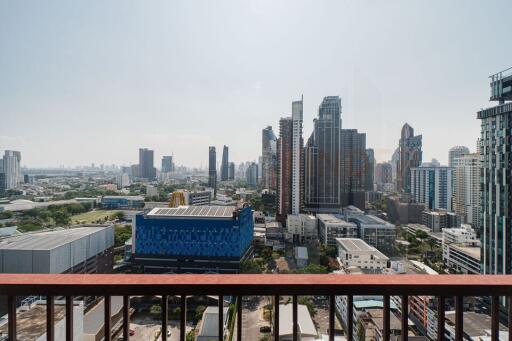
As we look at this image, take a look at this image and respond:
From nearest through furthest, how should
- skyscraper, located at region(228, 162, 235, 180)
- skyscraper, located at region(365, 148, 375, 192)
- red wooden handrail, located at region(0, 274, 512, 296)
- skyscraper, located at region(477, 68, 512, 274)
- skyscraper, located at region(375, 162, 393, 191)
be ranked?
red wooden handrail, located at region(0, 274, 512, 296) → skyscraper, located at region(477, 68, 512, 274) → skyscraper, located at region(365, 148, 375, 192) → skyscraper, located at region(375, 162, 393, 191) → skyscraper, located at region(228, 162, 235, 180)

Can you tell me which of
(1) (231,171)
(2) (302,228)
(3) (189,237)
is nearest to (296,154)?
(2) (302,228)

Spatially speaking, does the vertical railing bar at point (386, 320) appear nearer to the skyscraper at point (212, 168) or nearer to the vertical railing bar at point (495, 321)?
the vertical railing bar at point (495, 321)

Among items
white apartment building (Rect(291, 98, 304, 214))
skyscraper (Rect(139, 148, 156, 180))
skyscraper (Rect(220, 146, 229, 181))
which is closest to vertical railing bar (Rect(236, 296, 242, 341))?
white apartment building (Rect(291, 98, 304, 214))

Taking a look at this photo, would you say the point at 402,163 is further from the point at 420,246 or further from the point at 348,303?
the point at 348,303

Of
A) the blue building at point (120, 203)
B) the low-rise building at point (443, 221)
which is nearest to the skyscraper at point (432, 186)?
the low-rise building at point (443, 221)

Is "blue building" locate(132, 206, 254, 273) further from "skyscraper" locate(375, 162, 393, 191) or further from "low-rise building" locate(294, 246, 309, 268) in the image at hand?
"skyscraper" locate(375, 162, 393, 191)
